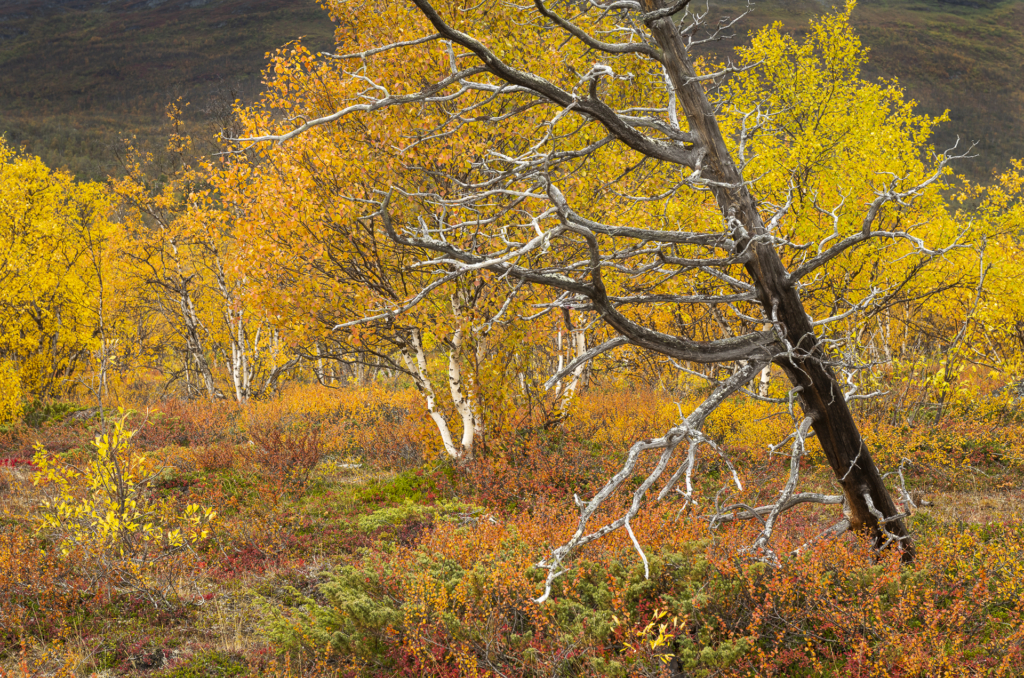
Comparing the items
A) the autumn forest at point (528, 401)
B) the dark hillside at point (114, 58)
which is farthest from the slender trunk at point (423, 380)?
the dark hillside at point (114, 58)

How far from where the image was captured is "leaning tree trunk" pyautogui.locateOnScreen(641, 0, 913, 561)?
3.54m

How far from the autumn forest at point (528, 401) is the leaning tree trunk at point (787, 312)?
2 cm

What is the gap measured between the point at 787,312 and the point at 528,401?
647cm

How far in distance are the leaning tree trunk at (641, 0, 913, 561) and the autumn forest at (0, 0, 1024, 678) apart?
0.07 ft

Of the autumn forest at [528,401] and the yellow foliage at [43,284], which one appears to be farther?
the yellow foliage at [43,284]

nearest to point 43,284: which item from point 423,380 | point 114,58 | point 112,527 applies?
point 423,380

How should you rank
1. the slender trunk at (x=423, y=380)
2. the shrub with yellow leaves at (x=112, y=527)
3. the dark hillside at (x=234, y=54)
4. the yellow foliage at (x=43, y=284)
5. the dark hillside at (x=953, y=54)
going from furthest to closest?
the dark hillside at (x=953, y=54)
the dark hillside at (x=234, y=54)
the yellow foliage at (x=43, y=284)
the slender trunk at (x=423, y=380)
the shrub with yellow leaves at (x=112, y=527)

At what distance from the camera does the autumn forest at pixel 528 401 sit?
3.63 metres

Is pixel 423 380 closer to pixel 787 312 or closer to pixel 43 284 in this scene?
pixel 787 312

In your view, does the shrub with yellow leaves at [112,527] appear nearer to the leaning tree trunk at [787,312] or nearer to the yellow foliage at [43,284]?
the leaning tree trunk at [787,312]

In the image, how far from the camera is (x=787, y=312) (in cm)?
386

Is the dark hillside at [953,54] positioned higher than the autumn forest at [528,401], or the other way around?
the dark hillside at [953,54]

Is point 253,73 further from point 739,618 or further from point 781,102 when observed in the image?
point 739,618

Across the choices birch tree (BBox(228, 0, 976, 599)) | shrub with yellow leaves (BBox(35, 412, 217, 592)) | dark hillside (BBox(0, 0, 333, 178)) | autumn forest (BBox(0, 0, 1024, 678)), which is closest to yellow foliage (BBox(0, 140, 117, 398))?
autumn forest (BBox(0, 0, 1024, 678))
